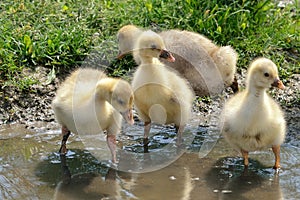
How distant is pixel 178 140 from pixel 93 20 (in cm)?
197

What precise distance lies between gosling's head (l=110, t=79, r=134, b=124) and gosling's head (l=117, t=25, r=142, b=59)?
1.37m

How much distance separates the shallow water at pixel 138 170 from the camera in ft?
14.8

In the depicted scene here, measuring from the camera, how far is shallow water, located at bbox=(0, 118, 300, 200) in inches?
178

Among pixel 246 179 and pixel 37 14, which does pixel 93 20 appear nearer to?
pixel 37 14

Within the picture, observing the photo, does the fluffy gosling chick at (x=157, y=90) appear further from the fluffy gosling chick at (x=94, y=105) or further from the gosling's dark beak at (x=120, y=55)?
the gosling's dark beak at (x=120, y=55)

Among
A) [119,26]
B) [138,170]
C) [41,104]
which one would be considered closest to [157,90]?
[138,170]

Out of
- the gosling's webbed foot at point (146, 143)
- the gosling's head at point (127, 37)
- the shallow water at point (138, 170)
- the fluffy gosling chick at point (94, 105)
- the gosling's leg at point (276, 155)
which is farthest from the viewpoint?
the gosling's head at point (127, 37)

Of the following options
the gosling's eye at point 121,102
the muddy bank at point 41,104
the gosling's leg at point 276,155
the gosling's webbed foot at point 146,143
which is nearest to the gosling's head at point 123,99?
the gosling's eye at point 121,102

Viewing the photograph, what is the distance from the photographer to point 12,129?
552cm

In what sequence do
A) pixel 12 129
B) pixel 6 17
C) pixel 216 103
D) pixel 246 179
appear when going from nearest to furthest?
pixel 246 179
pixel 12 129
pixel 216 103
pixel 6 17

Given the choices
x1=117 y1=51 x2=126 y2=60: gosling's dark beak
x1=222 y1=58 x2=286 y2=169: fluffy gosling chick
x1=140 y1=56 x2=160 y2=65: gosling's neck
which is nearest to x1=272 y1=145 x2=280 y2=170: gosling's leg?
x1=222 y1=58 x2=286 y2=169: fluffy gosling chick

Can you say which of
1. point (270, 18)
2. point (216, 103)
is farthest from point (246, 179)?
point (270, 18)

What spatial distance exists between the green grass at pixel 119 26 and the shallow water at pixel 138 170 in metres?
0.91

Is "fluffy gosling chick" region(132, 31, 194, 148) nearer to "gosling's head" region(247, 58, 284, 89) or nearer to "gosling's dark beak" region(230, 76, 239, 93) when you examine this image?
"gosling's head" region(247, 58, 284, 89)
